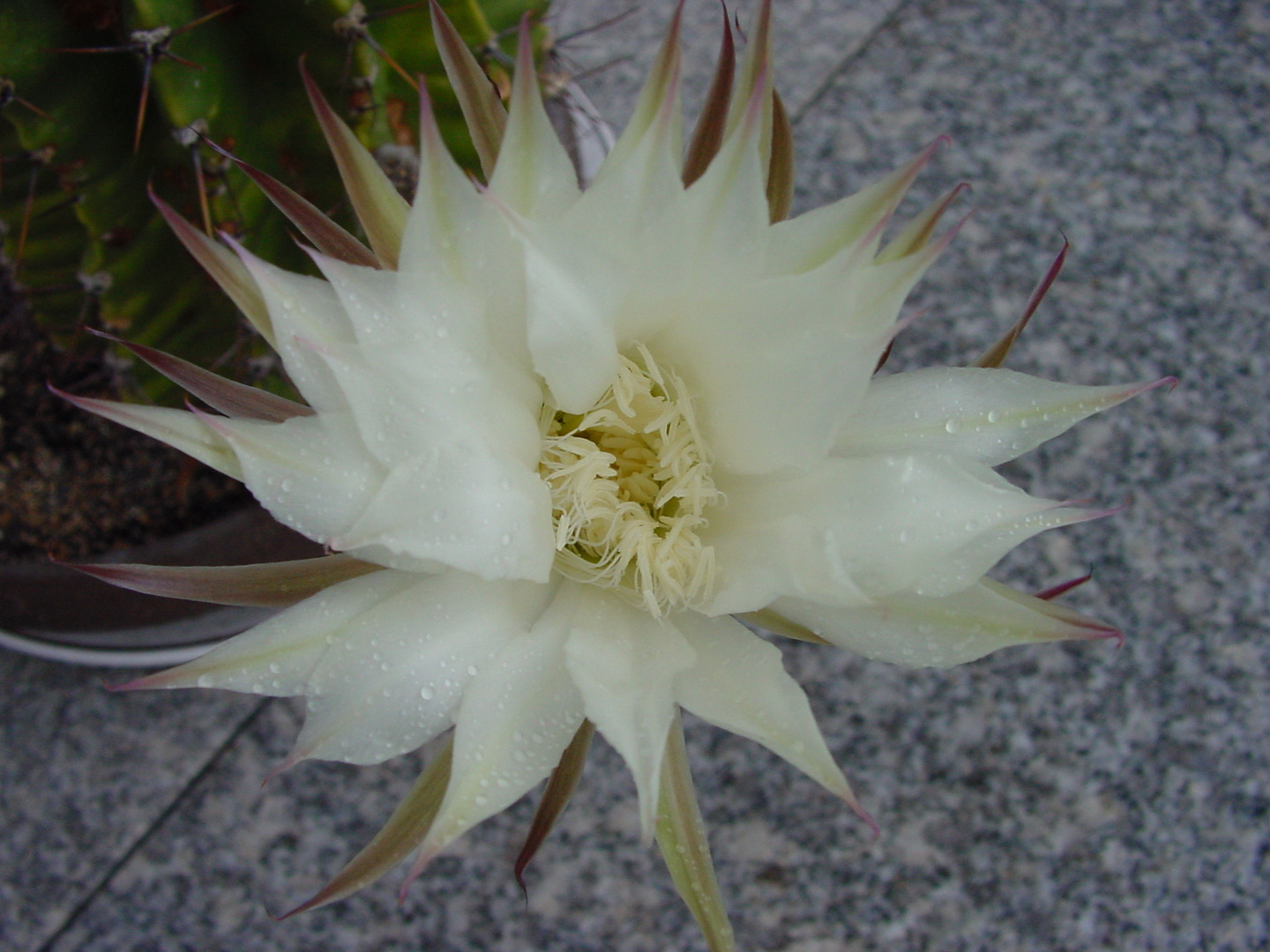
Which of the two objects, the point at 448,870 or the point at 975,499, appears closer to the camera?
the point at 975,499

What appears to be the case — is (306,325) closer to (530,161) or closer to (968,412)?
(530,161)

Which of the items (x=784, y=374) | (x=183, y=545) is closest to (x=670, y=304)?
(x=784, y=374)

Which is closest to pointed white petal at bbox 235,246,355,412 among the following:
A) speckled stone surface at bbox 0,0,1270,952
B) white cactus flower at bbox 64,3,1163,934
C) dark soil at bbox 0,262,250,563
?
white cactus flower at bbox 64,3,1163,934

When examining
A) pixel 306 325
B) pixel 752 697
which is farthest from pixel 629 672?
pixel 306 325

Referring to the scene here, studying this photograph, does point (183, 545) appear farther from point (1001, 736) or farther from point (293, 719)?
point (1001, 736)

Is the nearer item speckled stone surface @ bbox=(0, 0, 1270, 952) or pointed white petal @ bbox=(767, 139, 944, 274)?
pointed white petal @ bbox=(767, 139, 944, 274)

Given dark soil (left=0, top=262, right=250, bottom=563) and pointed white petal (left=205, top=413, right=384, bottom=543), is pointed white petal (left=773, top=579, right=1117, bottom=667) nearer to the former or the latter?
pointed white petal (left=205, top=413, right=384, bottom=543)
